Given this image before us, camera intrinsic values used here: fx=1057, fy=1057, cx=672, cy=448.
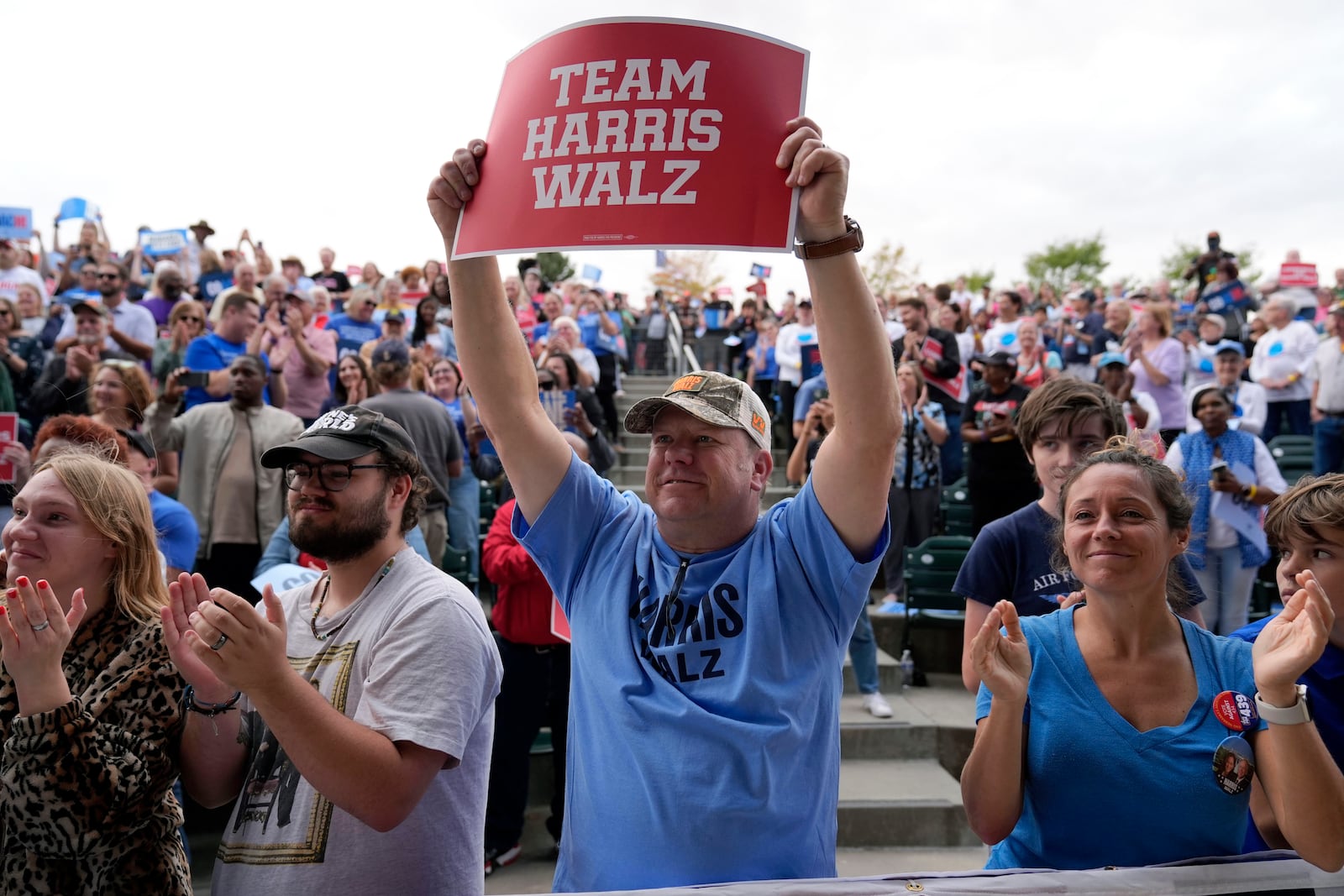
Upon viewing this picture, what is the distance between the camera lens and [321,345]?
827 centimetres

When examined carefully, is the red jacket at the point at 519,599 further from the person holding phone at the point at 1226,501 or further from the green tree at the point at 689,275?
the green tree at the point at 689,275

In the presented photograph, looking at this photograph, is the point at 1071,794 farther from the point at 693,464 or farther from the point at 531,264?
the point at 531,264

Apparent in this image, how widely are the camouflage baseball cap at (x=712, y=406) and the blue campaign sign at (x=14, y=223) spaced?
11.4 meters

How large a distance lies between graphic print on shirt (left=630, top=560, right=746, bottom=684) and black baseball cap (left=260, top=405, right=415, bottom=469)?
26.8 inches

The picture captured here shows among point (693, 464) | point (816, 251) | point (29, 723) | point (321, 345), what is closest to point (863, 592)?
point (693, 464)

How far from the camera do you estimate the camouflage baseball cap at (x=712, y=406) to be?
7.39 feet

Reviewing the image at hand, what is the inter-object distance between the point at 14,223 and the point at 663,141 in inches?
464

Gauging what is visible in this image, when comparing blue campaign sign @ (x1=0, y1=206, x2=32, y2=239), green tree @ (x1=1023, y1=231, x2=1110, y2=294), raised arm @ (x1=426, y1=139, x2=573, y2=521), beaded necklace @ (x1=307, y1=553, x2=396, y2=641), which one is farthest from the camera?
green tree @ (x1=1023, y1=231, x2=1110, y2=294)

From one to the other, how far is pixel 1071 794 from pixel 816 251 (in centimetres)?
114

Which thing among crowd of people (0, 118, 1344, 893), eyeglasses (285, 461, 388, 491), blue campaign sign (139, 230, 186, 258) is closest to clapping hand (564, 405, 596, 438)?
crowd of people (0, 118, 1344, 893)

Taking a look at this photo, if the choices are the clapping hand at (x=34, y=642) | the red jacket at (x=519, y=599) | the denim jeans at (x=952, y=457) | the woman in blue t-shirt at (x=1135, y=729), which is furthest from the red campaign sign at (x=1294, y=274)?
the clapping hand at (x=34, y=642)

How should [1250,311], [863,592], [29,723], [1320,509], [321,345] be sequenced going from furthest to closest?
[1250,311]
[321,345]
[1320,509]
[863,592]
[29,723]

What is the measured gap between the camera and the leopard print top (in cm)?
195

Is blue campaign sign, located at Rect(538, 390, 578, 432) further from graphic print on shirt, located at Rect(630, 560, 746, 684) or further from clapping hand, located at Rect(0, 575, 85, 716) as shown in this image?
clapping hand, located at Rect(0, 575, 85, 716)
